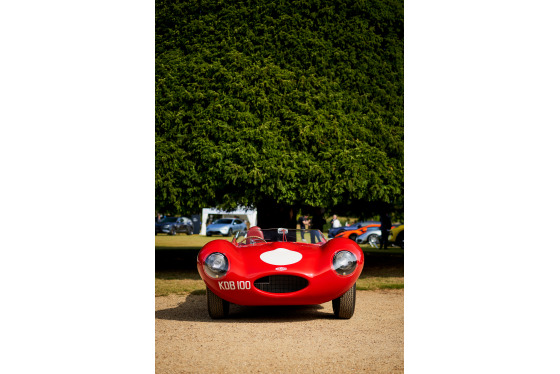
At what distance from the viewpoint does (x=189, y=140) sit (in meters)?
7.76

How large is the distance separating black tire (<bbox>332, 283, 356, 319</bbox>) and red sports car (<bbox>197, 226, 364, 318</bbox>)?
14 centimetres

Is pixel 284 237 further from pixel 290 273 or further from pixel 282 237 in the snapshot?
pixel 290 273

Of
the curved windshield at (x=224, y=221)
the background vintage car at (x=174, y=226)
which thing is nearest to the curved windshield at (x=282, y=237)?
the background vintage car at (x=174, y=226)

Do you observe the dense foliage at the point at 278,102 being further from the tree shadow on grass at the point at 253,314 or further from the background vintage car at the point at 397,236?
the background vintage car at the point at 397,236

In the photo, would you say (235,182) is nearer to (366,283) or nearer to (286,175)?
(286,175)

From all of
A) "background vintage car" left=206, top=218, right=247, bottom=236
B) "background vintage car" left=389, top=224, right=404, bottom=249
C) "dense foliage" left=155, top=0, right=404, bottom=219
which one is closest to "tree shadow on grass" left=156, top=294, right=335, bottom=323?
"dense foliage" left=155, top=0, right=404, bottom=219

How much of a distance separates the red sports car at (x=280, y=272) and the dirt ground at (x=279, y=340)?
0.91 feet

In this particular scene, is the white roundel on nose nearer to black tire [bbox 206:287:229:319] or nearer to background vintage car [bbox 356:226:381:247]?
black tire [bbox 206:287:229:319]

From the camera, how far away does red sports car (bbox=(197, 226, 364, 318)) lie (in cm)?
453

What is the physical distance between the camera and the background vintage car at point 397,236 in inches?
683

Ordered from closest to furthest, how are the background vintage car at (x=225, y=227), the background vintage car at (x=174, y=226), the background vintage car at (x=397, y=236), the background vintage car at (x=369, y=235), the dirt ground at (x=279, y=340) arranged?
the dirt ground at (x=279, y=340) → the background vintage car at (x=397, y=236) → the background vintage car at (x=369, y=235) → the background vintage car at (x=174, y=226) → the background vintage car at (x=225, y=227)

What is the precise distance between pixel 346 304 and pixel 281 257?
0.85 metres

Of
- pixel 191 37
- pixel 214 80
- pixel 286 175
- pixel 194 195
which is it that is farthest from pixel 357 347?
pixel 191 37

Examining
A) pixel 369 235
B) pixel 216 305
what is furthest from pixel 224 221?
pixel 216 305
